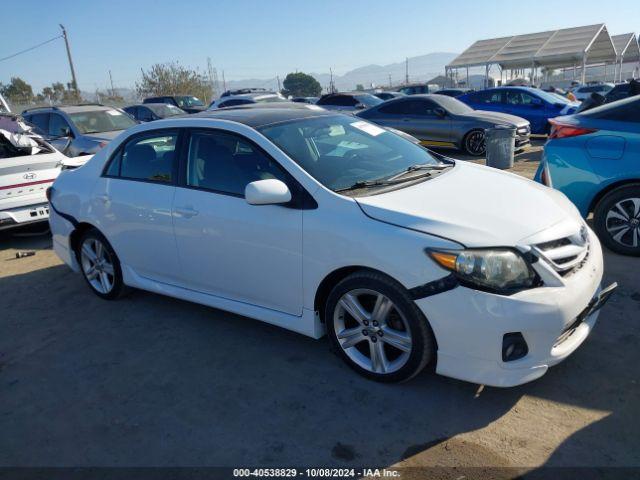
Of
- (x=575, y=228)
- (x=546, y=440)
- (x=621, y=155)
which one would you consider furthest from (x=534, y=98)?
(x=546, y=440)

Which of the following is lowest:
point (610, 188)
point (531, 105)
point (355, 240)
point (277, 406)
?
point (277, 406)

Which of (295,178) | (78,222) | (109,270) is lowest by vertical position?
(109,270)

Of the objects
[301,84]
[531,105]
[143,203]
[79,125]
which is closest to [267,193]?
[143,203]

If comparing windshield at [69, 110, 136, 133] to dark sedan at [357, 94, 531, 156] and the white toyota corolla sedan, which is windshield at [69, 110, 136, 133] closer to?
dark sedan at [357, 94, 531, 156]

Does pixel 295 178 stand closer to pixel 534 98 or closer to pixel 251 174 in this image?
pixel 251 174

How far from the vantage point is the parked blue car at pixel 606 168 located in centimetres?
486

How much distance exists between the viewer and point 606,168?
493 centimetres

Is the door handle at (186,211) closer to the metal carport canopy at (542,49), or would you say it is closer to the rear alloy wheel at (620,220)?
the rear alloy wheel at (620,220)

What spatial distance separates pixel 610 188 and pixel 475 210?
2753 mm

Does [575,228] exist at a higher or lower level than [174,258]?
higher

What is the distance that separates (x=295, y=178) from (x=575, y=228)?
69.1 inches

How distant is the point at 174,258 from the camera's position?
4059 mm

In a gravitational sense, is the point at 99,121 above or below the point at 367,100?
above

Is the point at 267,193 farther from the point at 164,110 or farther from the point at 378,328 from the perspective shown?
the point at 164,110
